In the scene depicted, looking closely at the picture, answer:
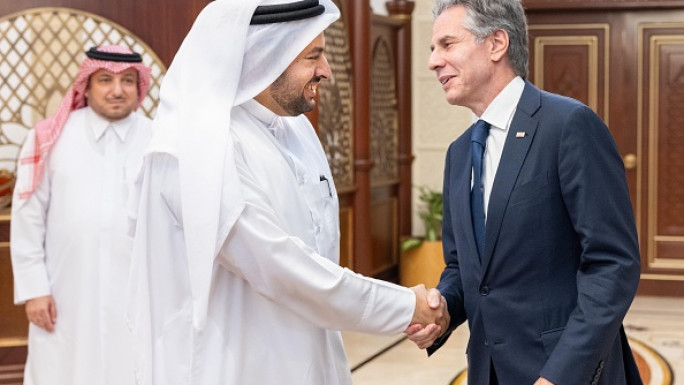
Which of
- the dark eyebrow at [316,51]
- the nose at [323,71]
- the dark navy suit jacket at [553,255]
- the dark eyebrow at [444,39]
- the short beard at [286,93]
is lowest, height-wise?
the dark navy suit jacket at [553,255]

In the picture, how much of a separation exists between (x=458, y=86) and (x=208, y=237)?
2.11 feet

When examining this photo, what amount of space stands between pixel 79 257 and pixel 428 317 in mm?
1877

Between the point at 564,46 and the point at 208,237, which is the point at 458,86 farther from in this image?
the point at 564,46

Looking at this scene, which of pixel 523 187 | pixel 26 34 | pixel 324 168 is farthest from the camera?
pixel 26 34

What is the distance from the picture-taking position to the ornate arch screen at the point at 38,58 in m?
4.68

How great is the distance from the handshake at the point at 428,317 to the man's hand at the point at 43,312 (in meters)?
1.90

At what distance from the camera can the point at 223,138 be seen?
2.04 m

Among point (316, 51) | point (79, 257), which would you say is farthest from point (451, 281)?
point (79, 257)

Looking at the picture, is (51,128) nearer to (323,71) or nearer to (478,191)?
(323,71)

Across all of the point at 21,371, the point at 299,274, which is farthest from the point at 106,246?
the point at 299,274

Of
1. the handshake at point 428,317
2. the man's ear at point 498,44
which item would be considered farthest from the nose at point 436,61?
the handshake at point 428,317

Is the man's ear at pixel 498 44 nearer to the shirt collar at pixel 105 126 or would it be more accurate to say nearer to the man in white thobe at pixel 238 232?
the man in white thobe at pixel 238 232

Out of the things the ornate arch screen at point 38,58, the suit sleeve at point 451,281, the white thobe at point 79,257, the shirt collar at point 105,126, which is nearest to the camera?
the suit sleeve at point 451,281

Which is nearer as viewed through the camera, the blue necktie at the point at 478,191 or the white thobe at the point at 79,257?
the blue necktie at the point at 478,191
